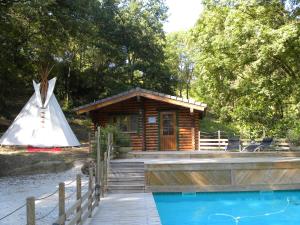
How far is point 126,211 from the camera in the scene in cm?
817

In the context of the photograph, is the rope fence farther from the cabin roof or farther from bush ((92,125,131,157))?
the cabin roof

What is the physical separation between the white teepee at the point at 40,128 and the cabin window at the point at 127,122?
2.18m

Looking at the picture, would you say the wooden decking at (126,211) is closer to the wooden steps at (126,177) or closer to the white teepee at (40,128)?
Result: the wooden steps at (126,177)

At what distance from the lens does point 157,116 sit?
17.5 metres

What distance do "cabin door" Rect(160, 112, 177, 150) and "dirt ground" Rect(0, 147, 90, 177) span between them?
11.6ft

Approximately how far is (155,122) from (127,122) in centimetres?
133

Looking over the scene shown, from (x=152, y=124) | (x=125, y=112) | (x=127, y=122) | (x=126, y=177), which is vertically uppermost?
(x=125, y=112)

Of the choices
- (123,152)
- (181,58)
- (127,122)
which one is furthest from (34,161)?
(181,58)

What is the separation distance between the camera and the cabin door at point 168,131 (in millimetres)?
17469

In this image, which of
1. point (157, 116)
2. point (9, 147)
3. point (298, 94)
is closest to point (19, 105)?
point (9, 147)

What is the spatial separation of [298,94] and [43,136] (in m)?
12.0

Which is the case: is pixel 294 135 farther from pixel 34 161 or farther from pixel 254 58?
pixel 34 161

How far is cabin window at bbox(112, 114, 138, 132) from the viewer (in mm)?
17641

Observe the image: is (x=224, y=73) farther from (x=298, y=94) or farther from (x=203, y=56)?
(x=298, y=94)
